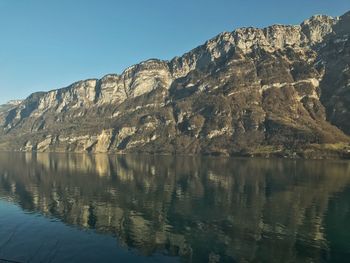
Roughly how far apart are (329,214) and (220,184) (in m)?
68.3

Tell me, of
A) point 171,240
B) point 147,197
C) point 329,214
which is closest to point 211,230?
point 171,240

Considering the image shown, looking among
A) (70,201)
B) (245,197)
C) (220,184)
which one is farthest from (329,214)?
(70,201)

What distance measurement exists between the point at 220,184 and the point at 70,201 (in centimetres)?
7229

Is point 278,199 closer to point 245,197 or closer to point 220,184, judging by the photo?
point 245,197

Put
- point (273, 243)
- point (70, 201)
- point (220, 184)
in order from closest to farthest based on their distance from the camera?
point (273, 243)
point (70, 201)
point (220, 184)

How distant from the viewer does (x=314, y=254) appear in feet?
253

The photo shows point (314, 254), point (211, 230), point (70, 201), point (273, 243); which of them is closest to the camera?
point (314, 254)

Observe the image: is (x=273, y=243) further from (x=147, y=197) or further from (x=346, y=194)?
(x=346, y=194)

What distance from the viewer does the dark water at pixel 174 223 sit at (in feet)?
251

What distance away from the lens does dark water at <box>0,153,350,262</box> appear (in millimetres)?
76438

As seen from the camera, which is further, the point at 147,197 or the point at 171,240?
the point at 147,197

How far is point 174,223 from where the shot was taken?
10150 cm

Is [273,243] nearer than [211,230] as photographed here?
Yes

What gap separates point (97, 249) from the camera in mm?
78438
